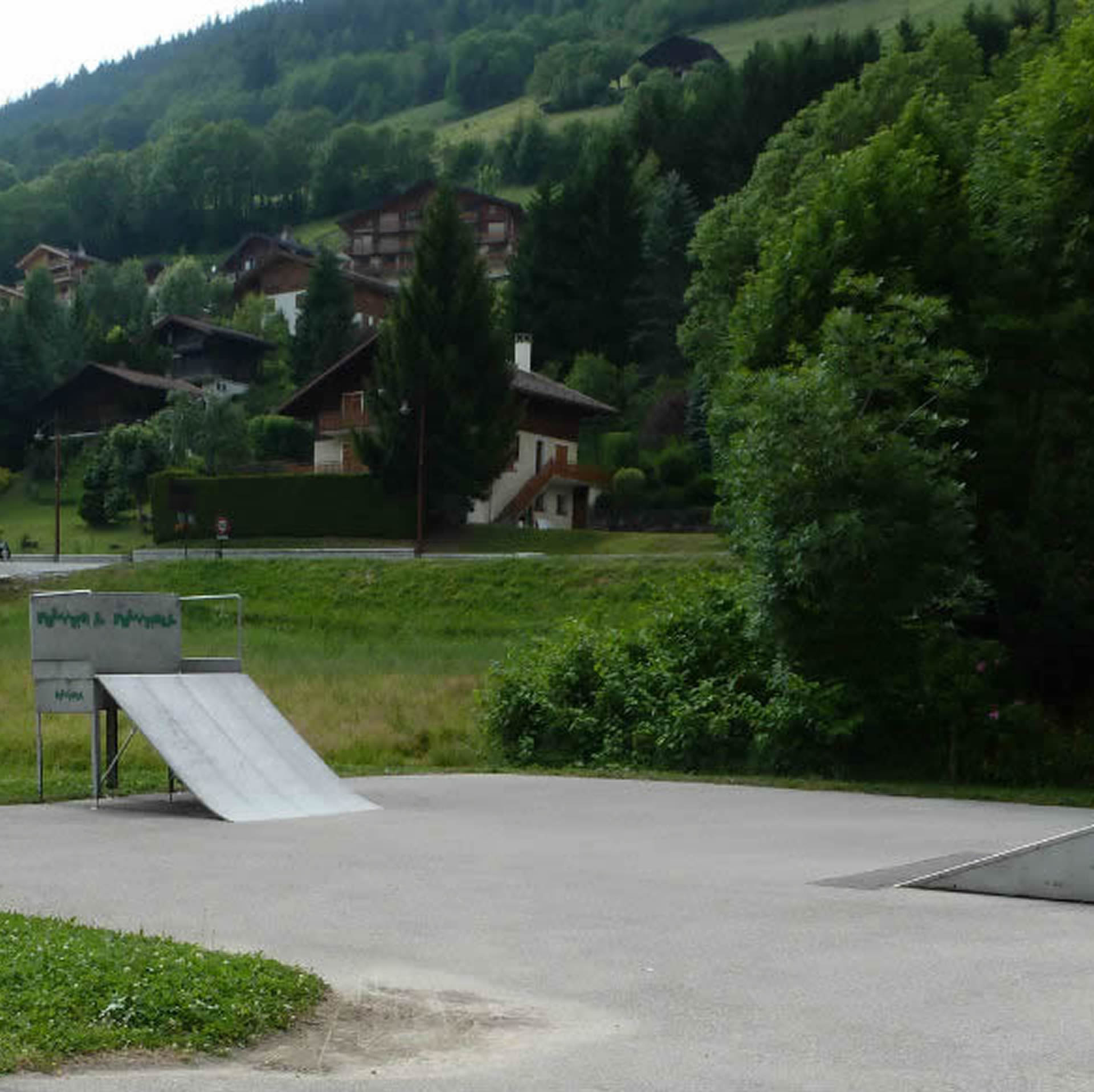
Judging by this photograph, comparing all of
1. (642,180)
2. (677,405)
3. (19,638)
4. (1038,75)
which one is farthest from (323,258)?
(1038,75)

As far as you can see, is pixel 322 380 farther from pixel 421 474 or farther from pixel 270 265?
pixel 270 265

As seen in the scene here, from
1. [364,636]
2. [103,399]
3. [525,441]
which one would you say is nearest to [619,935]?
[364,636]

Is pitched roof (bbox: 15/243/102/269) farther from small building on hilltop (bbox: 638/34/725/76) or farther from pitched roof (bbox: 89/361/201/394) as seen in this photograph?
pitched roof (bbox: 89/361/201/394)

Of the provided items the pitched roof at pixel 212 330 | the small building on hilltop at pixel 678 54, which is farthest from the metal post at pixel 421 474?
the small building on hilltop at pixel 678 54

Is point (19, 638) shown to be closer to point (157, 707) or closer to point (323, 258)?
point (157, 707)

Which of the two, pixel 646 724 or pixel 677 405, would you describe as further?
pixel 677 405

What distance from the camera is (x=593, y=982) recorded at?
6.99m

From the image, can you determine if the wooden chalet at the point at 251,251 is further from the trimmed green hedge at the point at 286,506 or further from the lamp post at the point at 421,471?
the lamp post at the point at 421,471

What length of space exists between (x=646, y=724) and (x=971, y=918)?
13.0 m

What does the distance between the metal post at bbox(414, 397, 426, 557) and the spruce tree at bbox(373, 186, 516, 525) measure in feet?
0.33

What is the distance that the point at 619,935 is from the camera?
8.11 meters

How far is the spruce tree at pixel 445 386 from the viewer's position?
6325 cm

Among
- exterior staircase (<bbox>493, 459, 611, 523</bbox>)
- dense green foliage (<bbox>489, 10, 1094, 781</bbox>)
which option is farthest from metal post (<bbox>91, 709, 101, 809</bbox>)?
exterior staircase (<bbox>493, 459, 611, 523</bbox>)

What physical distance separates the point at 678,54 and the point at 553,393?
130093mm
